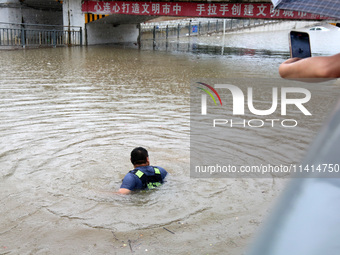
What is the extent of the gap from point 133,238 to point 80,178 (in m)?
1.55

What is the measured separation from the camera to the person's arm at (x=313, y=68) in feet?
5.57

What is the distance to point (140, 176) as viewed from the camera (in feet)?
14.7

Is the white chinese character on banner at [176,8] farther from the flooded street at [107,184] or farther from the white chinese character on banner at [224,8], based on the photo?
the flooded street at [107,184]

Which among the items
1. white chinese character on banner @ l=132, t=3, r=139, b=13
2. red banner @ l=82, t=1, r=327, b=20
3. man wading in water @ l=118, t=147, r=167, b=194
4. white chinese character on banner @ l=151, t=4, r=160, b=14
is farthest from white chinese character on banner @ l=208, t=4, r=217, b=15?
man wading in water @ l=118, t=147, r=167, b=194

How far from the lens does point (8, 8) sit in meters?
23.4

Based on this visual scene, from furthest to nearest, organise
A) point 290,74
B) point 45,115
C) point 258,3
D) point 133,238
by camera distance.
Answer: point 258,3 < point 45,115 < point 133,238 < point 290,74

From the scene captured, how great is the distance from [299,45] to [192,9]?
18.1m

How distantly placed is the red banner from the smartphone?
15.9 m

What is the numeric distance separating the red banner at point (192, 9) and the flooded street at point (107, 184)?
988 cm

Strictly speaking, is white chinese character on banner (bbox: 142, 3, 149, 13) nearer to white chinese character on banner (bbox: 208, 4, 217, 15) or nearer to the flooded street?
white chinese character on banner (bbox: 208, 4, 217, 15)

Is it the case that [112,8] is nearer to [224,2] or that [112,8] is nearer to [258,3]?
[224,2]

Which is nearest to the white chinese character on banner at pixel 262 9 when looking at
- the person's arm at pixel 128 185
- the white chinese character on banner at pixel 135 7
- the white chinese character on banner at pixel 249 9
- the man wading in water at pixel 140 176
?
the white chinese character on banner at pixel 249 9

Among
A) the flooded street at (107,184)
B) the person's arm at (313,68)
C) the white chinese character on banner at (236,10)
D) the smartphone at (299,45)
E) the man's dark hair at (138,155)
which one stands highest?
the white chinese character on banner at (236,10)

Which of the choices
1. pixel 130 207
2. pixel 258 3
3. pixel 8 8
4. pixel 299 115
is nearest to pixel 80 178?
pixel 130 207
